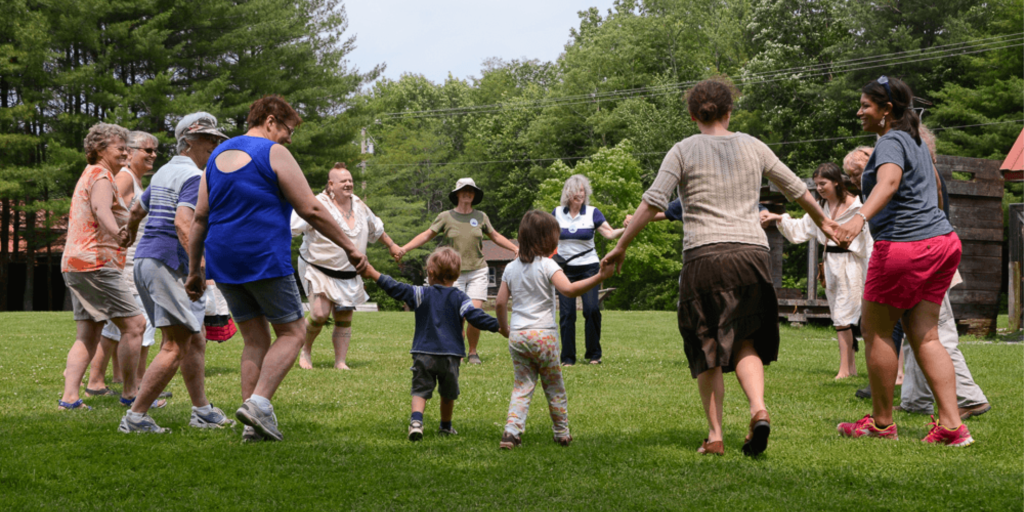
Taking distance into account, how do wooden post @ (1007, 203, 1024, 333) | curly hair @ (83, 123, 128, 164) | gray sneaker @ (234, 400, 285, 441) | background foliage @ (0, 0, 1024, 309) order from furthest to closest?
background foliage @ (0, 0, 1024, 309)
wooden post @ (1007, 203, 1024, 333)
curly hair @ (83, 123, 128, 164)
gray sneaker @ (234, 400, 285, 441)

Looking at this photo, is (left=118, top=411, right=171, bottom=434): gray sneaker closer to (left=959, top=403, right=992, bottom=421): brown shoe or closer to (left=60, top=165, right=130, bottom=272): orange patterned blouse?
(left=60, top=165, right=130, bottom=272): orange patterned blouse

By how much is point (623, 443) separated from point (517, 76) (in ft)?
241

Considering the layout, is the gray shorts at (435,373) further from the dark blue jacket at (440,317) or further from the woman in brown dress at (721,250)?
the woman in brown dress at (721,250)

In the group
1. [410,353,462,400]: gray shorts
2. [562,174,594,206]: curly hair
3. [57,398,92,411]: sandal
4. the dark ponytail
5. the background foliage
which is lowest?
[57,398,92,411]: sandal

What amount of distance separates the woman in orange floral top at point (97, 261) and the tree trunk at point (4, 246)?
31106 mm

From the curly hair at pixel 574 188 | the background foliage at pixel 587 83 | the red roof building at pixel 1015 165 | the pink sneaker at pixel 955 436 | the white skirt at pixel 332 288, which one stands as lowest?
the pink sneaker at pixel 955 436

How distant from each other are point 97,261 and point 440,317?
2838 mm

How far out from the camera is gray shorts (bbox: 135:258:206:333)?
17.3 feet

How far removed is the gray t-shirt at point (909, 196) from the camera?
16.0ft

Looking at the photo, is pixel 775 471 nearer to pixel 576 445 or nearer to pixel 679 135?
pixel 576 445

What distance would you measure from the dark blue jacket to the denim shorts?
537 millimetres

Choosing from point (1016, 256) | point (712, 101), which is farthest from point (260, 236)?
point (1016, 256)

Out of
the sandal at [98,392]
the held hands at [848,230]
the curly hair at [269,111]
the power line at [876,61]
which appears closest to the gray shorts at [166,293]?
the curly hair at [269,111]

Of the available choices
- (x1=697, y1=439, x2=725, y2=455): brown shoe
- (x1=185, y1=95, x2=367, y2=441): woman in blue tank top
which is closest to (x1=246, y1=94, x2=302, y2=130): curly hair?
(x1=185, y1=95, x2=367, y2=441): woman in blue tank top
